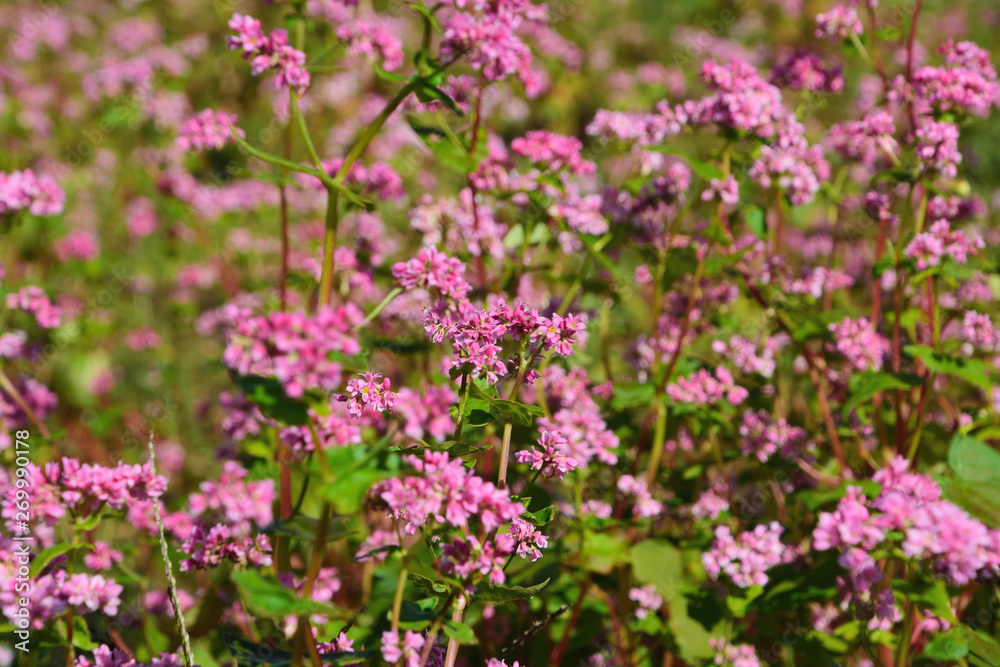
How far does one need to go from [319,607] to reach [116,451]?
358cm

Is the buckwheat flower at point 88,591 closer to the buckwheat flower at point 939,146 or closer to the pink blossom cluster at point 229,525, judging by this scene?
the pink blossom cluster at point 229,525

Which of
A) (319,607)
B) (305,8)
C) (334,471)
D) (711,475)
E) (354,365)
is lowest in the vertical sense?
(711,475)

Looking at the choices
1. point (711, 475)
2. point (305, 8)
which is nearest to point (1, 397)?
point (305, 8)

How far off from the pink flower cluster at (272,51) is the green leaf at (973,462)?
2130mm

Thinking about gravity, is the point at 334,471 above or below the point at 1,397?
above

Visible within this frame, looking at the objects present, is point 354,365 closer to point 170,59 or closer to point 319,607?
point 319,607

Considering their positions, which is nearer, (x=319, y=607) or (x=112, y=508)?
(x=319, y=607)

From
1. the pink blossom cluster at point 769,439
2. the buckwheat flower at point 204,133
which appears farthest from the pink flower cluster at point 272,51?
the pink blossom cluster at point 769,439

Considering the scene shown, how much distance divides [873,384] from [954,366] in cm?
26

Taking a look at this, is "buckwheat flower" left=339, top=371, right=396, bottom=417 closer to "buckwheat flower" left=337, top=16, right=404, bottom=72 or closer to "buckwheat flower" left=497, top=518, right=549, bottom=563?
"buckwheat flower" left=497, top=518, right=549, bottom=563

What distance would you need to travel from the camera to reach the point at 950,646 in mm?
1874

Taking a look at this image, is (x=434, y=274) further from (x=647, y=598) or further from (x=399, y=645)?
(x=647, y=598)

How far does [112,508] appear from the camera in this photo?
78.2 inches

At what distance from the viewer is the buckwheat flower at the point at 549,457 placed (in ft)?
5.49
